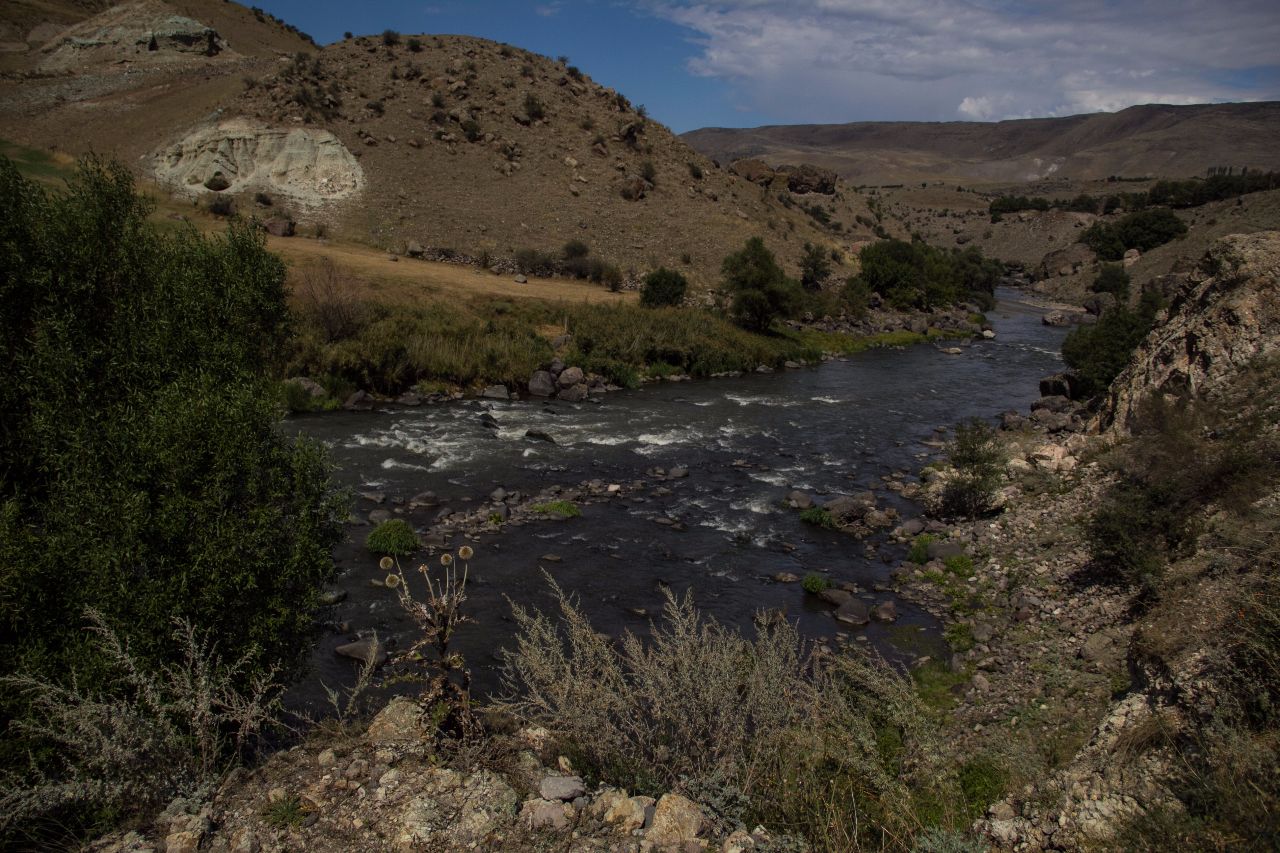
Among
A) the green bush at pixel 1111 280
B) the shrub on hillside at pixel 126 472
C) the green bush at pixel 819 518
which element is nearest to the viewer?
the shrub on hillside at pixel 126 472

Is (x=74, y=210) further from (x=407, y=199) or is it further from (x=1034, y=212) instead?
(x=1034, y=212)

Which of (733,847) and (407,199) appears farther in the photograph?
(407,199)

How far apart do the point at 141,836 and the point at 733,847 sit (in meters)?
4.95

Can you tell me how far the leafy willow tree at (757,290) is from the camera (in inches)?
1538

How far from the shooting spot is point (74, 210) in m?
9.98

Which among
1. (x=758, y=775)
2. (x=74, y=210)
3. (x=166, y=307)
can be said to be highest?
(x=74, y=210)

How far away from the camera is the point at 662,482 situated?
816 inches

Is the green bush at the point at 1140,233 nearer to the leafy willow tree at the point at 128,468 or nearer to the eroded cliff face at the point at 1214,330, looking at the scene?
the eroded cliff face at the point at 1214,330

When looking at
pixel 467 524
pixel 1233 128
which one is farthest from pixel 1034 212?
pixel 1233 128

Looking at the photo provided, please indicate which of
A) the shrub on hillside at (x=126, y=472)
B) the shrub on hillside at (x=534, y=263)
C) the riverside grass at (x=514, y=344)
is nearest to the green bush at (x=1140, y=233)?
the riverside grass at (x=514, y=344)

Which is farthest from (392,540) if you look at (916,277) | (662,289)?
(916,277)

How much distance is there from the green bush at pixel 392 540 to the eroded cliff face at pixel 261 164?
3454 cm

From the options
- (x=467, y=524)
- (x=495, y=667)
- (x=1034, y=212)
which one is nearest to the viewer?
(x=495, y=667)

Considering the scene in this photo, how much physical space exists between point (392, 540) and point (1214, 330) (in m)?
19.2
